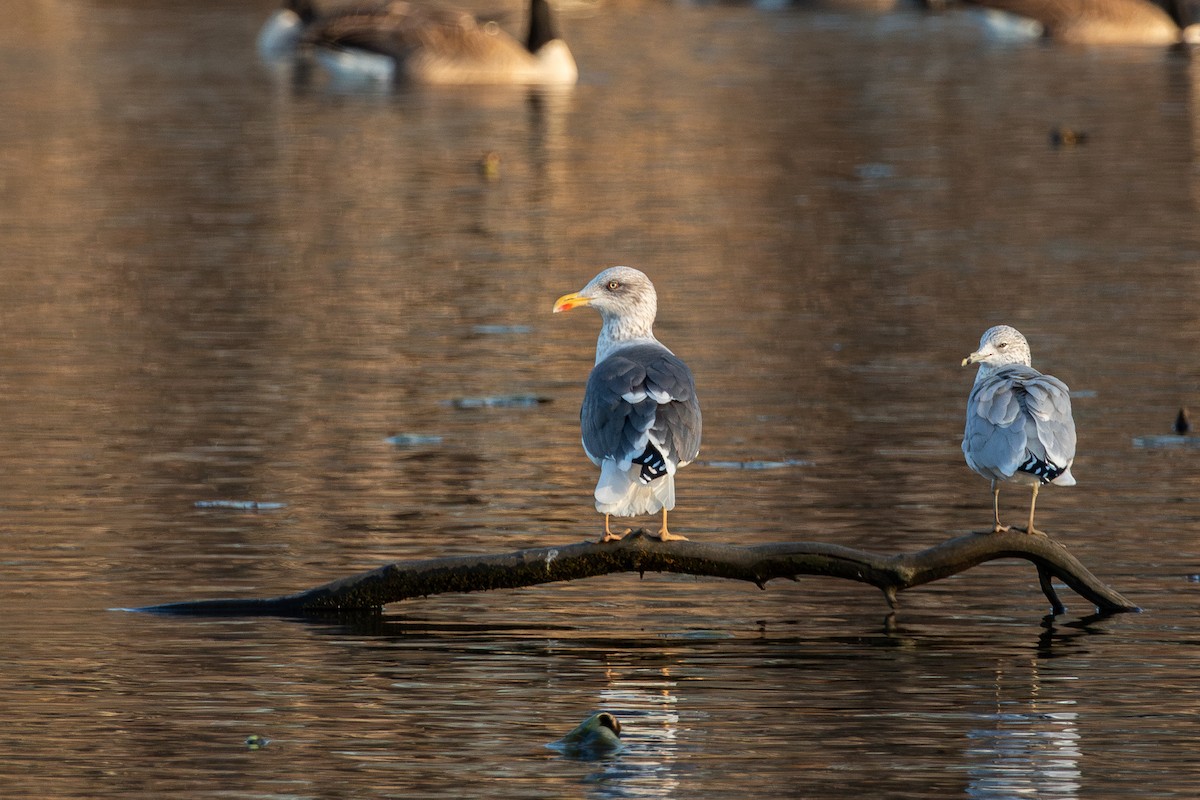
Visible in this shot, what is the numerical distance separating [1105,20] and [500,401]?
127 ft

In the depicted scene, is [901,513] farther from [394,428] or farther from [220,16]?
[220,16]

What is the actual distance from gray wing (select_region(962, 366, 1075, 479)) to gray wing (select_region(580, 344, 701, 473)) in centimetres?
117

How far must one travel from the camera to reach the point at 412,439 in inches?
573

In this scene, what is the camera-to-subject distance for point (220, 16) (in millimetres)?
63719

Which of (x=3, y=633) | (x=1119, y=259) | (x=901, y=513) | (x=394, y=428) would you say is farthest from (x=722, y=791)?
(x=1119, y=259)

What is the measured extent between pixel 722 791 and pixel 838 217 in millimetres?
18024

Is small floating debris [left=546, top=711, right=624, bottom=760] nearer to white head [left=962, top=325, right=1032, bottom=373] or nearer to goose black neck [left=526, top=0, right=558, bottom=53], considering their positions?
white head [left=962, top=325, right=1032, bottom=373]

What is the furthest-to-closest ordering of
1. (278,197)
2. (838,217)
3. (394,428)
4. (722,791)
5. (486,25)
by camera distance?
1. (486,25)
2. (278,197)
3. (838,217)
4. (394,428)
5. (722,791)

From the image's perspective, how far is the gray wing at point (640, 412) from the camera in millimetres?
9469

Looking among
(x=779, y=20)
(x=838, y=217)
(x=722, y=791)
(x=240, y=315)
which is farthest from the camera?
(x=779, y=20)

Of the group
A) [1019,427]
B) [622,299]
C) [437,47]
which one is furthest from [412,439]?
[437,47]

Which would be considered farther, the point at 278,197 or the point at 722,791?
the point at 278,197

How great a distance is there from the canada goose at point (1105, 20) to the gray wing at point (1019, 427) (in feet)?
142

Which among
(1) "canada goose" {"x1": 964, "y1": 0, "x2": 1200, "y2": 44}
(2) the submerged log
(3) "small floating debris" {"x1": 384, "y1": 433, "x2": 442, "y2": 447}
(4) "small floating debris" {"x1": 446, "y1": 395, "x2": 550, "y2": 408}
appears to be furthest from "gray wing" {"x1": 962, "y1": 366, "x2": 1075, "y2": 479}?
(1) "canada goose" {"x1": 964, "y1": 0, "x2": 1200, "y2": 44}
